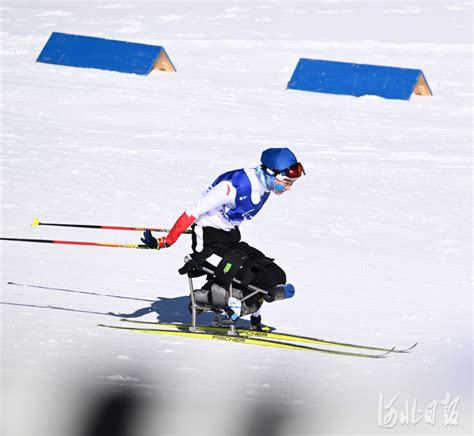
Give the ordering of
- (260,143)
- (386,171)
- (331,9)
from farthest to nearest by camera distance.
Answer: (331,9) < (260,143) < (386,171)

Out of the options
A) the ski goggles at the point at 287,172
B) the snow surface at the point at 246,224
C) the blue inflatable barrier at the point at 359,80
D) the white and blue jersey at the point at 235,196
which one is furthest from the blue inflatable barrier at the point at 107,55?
the ski goggles at the point at 287,172

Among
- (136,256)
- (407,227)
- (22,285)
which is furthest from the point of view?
(407,227)

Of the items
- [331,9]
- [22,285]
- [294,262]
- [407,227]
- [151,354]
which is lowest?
[151,354]

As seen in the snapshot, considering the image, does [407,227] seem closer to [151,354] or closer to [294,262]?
[294,262]

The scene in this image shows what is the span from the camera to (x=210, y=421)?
6.95 metres

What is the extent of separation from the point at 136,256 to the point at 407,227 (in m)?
3.18

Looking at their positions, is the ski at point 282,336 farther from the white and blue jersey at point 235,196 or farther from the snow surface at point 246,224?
the white and blue jersey at point 235,196

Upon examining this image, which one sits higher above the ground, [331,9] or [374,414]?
[331,9]

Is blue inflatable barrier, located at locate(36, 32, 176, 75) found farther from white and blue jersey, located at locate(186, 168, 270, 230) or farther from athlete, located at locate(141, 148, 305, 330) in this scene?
white and blue jersey, located at locate(186, 168, 270, 230)

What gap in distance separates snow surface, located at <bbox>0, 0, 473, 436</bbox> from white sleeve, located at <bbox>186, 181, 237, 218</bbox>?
101 cm

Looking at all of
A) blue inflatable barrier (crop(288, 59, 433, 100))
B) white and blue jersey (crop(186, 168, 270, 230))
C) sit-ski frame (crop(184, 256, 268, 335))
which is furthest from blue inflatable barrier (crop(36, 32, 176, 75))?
white and blue jersey (crop(186, 168, 270, 230))

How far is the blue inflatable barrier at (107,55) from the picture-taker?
19.6 metres

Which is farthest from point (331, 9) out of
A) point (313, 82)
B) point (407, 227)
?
point (407, 227)

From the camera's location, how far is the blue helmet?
26.4ft
